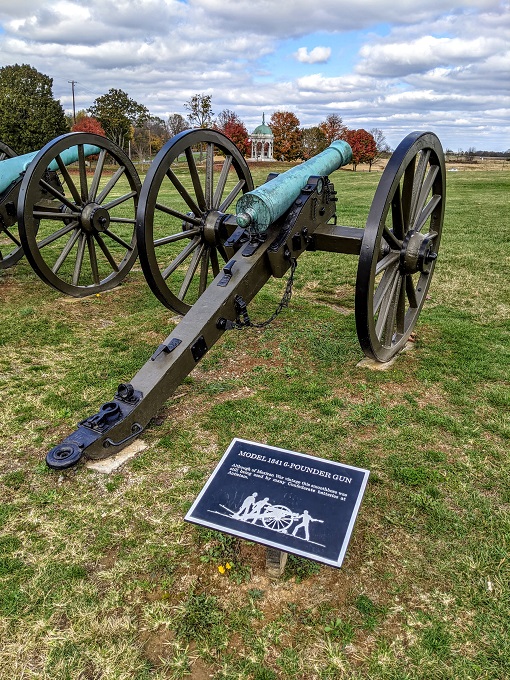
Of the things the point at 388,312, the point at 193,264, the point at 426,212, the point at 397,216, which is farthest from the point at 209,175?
the point at 388,312

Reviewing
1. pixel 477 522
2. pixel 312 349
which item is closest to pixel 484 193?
pixel 312 349

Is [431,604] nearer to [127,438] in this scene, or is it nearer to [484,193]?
[127,438]

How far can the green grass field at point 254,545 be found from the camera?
2152mm

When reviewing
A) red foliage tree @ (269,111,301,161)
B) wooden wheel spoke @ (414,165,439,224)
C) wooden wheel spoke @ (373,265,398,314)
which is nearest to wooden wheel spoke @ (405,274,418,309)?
wooden wheel spoke @ (373,265,398,314)

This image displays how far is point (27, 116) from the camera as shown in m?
30.3

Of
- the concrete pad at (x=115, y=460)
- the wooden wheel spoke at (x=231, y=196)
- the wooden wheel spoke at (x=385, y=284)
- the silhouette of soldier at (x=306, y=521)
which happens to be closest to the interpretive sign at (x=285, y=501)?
the silhouette of soldier at (x=306, y=521)

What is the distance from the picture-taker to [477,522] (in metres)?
2.80

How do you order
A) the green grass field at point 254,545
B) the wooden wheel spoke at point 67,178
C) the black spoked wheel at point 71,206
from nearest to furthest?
1. the green grass field at point 254,545
2. the black spoked wheel at point 71,206
3. the wooden wheel spoke at point 67,178

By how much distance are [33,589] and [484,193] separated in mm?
18993

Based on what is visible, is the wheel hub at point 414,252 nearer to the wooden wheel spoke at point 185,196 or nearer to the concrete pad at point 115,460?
the wooden wheel spoke at point 185,196

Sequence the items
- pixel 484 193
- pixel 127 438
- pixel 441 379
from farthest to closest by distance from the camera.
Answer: pixel 484 193 < pixel 441 379 < pixel 127 438

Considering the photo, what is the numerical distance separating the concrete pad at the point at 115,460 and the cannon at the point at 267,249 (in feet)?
0.24

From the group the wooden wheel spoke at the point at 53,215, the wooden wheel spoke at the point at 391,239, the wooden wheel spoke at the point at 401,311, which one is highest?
the wooden wheel spoke at the point at 391,239

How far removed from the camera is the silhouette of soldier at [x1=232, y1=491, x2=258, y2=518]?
230 centimetres
